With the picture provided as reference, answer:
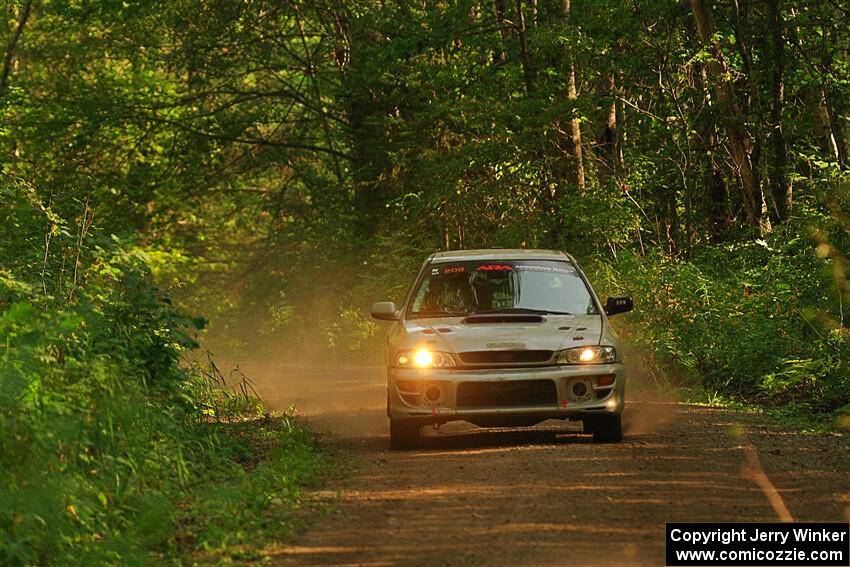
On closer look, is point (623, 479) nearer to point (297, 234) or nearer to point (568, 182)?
point (568, 182)

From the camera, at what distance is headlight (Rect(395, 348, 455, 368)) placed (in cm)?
1142

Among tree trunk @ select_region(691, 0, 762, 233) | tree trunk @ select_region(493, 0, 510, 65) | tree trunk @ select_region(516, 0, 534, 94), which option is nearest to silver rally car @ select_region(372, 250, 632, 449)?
tree trunk @ select_region(691, 0, 762, 233)

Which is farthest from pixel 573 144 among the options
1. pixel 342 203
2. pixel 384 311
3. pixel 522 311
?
pixel 384 311

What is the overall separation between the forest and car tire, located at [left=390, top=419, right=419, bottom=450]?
96 cm

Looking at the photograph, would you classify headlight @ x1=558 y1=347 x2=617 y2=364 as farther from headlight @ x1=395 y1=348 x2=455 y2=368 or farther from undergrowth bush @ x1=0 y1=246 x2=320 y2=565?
undergrowth bush @ x1=0 y1=246 x2=320 y2=565

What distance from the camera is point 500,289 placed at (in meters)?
12.7

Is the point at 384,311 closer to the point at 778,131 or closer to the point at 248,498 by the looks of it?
the point at 248,498

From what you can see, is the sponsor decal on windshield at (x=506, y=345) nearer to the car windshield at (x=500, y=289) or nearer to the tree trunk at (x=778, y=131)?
the car windshield at (x=500, y=289)

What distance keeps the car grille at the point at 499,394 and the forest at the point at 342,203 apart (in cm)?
141

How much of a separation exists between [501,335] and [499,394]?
518 millimetres

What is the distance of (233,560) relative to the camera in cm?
729

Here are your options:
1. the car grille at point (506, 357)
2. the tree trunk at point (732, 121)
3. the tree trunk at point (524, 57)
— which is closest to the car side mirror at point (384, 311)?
the car grille at point (506, 357)

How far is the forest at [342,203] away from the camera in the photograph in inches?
363

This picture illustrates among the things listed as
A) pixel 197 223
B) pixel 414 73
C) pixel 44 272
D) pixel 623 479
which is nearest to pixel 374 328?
pixel 414 73
